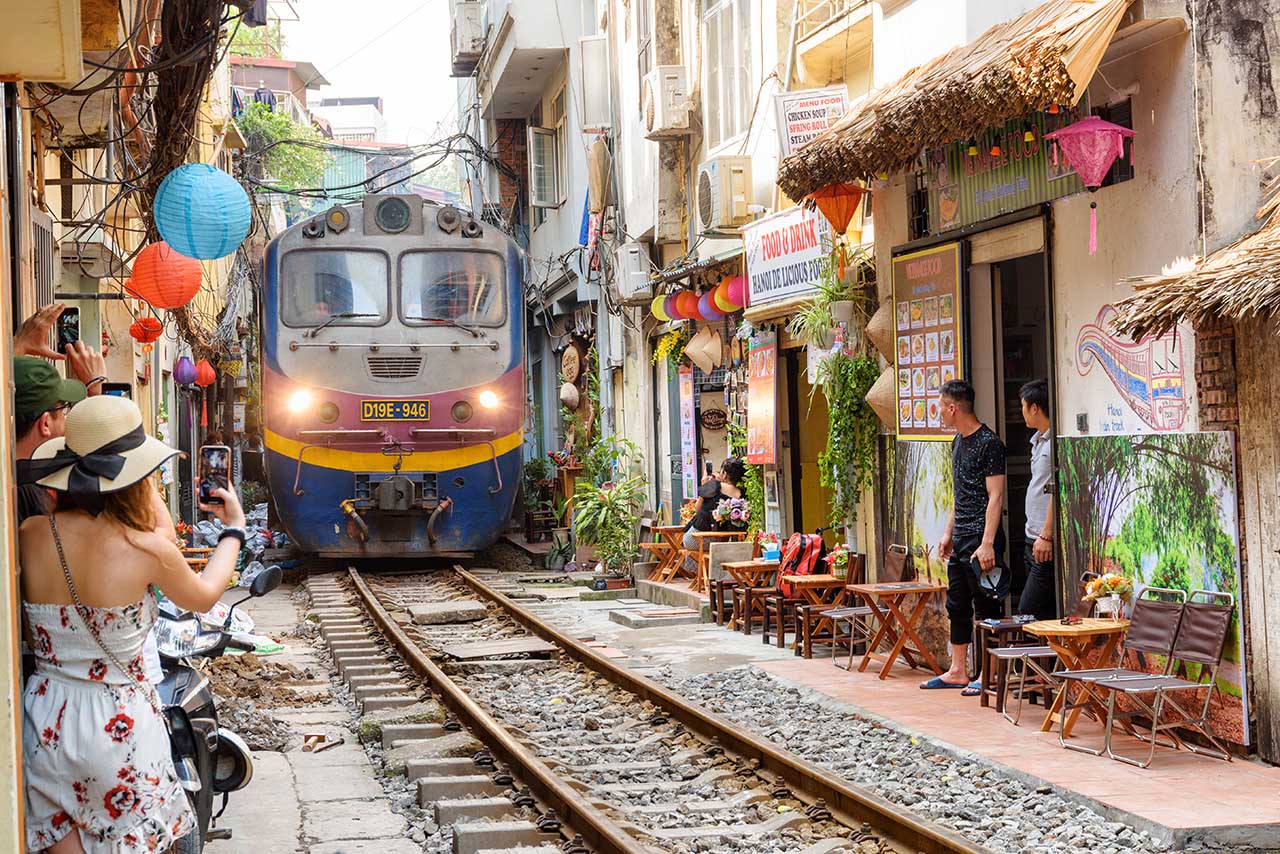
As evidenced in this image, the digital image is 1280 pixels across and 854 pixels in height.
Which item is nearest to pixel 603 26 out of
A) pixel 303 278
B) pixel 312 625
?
pixel 303 278

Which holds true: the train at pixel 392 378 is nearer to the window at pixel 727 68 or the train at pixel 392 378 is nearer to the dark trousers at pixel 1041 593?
the window at pixel 727 68

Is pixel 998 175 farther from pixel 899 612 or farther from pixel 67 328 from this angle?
pixel 67 328

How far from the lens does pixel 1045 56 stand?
7375 mm

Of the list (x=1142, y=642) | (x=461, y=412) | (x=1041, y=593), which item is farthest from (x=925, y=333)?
(x=461, y=412)

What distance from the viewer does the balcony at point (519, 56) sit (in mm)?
23906

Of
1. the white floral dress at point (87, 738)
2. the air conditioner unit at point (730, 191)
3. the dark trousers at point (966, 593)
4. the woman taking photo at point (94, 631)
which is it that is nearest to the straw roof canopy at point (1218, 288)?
the dark trousers at point (966, 593)

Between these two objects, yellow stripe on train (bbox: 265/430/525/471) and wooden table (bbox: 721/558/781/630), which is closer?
wooden table (bbox: 721/558/781/630)

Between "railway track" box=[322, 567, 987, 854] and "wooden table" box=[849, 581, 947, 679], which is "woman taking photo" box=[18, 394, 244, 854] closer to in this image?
"railway track" box=[322, 567, 987, 854]

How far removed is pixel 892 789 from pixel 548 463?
18466 mm

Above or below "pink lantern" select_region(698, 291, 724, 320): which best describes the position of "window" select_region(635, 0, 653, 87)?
above

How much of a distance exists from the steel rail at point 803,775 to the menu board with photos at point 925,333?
102 inches

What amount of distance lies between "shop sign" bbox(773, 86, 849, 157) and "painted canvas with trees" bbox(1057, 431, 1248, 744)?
4.38 m

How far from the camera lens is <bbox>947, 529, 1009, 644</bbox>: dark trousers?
9.41m

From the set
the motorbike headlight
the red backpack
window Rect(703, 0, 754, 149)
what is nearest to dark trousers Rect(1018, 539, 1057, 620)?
the red backpack
